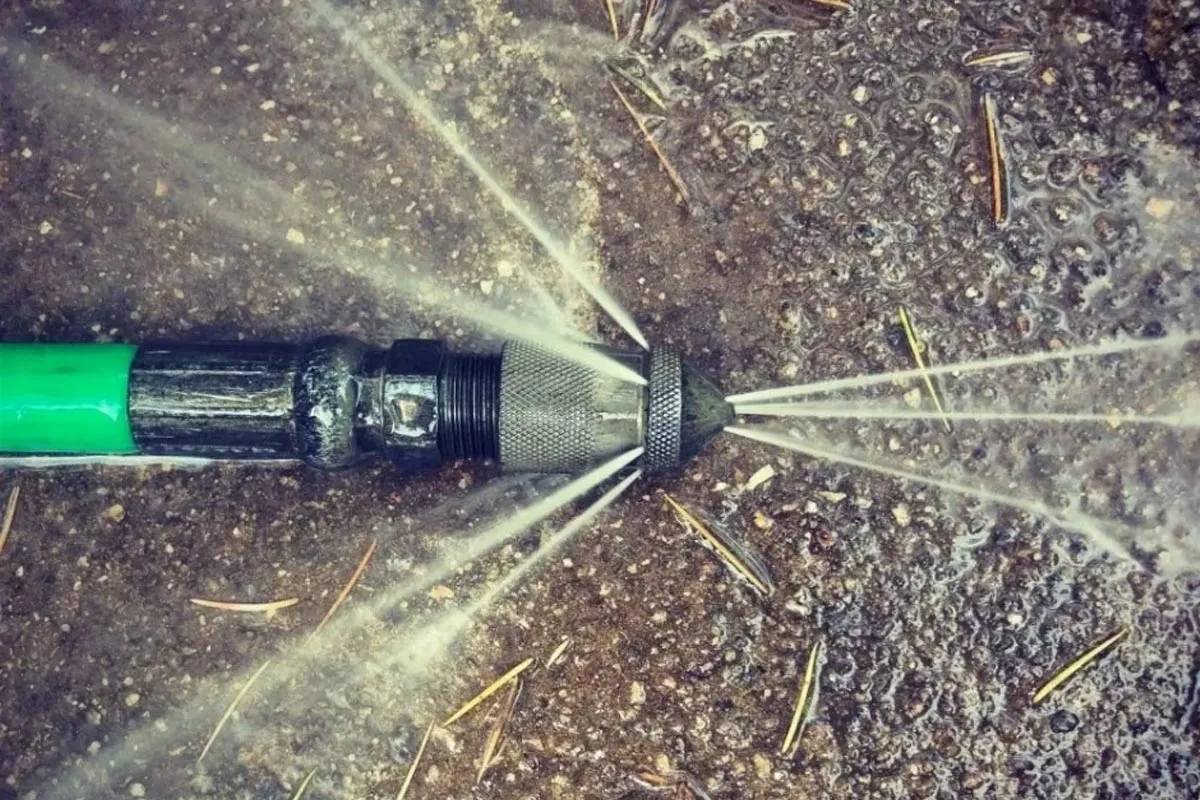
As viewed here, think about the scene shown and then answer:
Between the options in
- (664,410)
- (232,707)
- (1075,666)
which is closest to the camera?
(664,410)

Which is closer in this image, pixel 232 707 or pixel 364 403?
pixel 364 403

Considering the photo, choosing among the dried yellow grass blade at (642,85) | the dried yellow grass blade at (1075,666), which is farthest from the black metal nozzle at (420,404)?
the dried yellow grass blade at (1075,666)

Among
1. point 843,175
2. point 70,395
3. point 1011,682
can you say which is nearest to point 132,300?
point 70,395

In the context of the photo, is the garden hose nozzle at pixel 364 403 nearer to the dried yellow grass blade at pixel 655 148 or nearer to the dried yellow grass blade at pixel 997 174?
the dried yellow grass blade at pixel 655 148

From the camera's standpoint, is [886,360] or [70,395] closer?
[70,395]

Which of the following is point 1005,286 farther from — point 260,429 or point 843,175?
point 260,429

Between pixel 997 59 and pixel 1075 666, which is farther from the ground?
pixel 997 59

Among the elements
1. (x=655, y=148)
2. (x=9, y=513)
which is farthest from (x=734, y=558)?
(x=9, y=513)

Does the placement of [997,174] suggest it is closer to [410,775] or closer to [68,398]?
[410,775]
